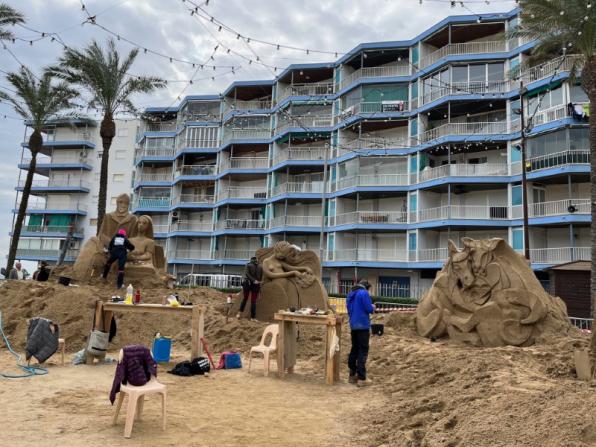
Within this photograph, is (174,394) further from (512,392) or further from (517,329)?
(517,329)

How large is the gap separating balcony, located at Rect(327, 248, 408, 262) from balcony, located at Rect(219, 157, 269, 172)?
451 inches

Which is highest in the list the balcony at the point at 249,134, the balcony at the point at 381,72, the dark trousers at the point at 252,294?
the balcony at the point at 381,72

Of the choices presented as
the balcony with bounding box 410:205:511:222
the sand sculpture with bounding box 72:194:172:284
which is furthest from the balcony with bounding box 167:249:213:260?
the sand sculpture with bounding box 72:194:172:284

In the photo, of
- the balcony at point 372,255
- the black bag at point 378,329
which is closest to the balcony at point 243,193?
the balcony at point 372,255

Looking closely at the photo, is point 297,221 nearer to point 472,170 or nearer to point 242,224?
point 242,224

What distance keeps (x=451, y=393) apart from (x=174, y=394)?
378 centimetres

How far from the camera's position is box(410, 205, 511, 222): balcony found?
28.8 m

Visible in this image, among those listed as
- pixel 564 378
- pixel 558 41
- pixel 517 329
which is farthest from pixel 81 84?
pixel 564 378

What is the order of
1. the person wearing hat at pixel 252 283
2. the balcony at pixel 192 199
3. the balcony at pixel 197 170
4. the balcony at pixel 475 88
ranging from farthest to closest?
1. the balcony at pixel 197 170
2. the balcony at pixel 192 199
3. the balcony at pixel 475 88
4. the person wearing hat at pixel 252 283

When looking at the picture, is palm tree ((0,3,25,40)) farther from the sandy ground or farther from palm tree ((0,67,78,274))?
the sandy ground

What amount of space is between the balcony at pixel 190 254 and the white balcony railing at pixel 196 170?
704cm

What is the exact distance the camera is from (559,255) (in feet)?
83.1

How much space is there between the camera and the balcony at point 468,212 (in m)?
28.8

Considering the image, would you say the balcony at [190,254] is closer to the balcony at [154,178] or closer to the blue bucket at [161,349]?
the balcony at [154,178]
